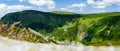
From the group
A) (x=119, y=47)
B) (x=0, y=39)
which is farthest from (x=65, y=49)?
(x=0, y=39)

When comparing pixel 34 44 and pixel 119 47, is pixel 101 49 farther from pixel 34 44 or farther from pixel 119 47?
pixel 34 44

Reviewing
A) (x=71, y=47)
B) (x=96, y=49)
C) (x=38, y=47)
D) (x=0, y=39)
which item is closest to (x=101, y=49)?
(x=96, y=49)

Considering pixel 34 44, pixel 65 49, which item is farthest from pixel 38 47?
pixel 65 49

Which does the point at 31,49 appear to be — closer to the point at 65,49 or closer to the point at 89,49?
the point at 65,49

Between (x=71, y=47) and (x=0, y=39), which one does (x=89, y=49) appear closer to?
(x=71, y=47)

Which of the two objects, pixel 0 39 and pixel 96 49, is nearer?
pixel 96 49

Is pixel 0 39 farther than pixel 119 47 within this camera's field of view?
Yes

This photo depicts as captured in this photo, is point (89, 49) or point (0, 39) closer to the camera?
point (89, 49)
